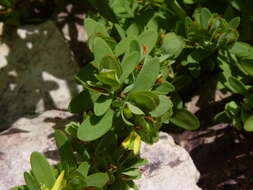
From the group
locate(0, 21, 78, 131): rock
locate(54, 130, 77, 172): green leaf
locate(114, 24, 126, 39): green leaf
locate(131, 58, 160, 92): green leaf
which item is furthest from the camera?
locate(0, 21, 78, 131): rock

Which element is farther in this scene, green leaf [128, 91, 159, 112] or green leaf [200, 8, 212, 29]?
green leaf [200, 8, 212, 29]

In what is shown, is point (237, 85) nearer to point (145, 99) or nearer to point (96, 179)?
point (145, 99)

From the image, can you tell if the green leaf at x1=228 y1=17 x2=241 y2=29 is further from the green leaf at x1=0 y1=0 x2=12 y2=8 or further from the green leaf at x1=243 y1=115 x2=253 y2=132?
the green leaf at x1=0 y1=0 x2=12 y2=8

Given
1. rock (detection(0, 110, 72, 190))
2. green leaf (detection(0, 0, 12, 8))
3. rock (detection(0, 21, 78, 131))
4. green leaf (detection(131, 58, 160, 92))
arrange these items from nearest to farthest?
green leaf (detection(131, 58, 160, 92)), rock (detection(0, 110, 72, 190)), green leaf (detection(0, 0, 12, 8)), rock (detection(0, 21, 78, 131))

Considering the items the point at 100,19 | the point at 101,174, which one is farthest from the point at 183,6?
the point at 101,174

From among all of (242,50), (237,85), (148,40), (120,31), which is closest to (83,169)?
(148,40)

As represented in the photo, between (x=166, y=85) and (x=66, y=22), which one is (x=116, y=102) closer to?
(x=166, y=85)

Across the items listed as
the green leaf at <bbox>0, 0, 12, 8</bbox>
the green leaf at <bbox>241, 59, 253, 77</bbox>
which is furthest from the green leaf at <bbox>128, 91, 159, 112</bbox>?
the green leaf at <bbox>0, 0, 12, 8</bbox>
